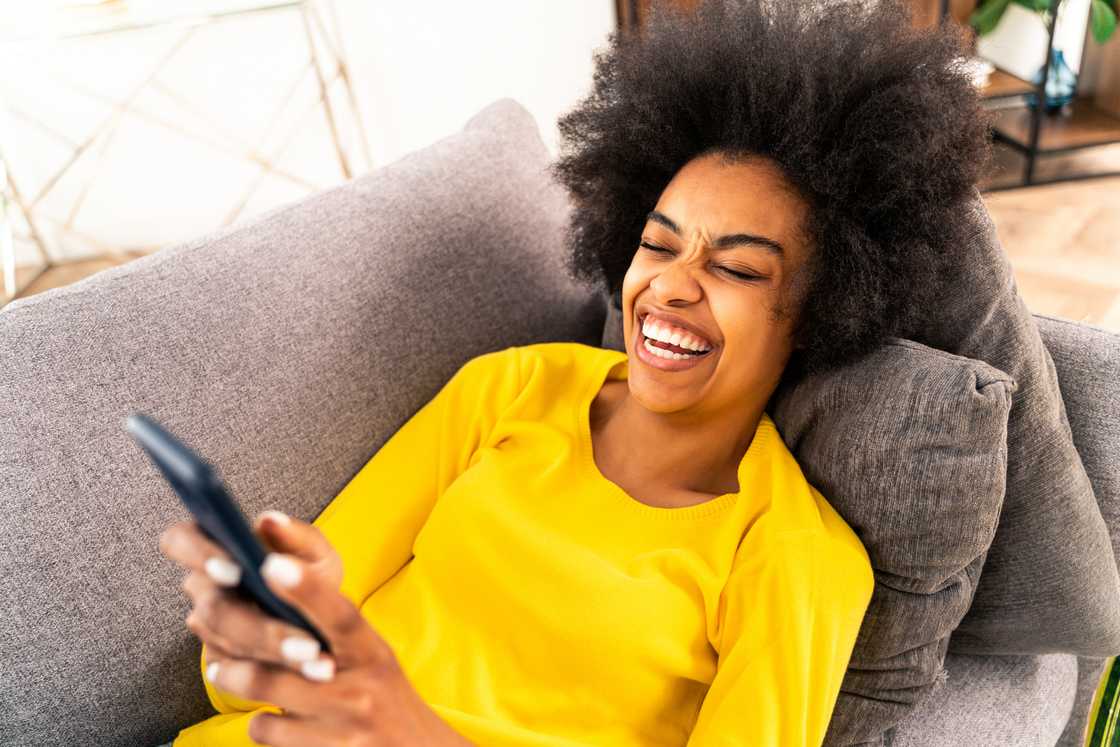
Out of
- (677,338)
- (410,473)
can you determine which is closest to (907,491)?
(677,338)

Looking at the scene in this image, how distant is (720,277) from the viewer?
108 cm

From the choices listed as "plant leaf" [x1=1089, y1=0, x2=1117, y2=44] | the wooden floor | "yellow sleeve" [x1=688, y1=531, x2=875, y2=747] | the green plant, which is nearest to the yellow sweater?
"yellow sleeve" [x1=688, y1=531, x2=875, y2=747]

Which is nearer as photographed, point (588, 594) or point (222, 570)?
point (222, 570)

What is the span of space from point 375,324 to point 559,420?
29 cm

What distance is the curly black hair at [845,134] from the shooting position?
41.0 inches

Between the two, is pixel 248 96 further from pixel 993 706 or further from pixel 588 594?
pixel 993 706

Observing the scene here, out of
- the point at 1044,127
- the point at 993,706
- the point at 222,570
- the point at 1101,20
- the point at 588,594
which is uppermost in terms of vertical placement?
the point at 222,570

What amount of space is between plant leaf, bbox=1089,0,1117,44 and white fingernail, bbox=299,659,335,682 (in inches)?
147

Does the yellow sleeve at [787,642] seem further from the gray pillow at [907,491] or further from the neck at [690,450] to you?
the neck at [690,450]

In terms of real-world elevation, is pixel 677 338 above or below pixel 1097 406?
above

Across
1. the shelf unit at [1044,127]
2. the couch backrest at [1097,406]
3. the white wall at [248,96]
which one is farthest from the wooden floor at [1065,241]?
the couch backrest at [1097,406]

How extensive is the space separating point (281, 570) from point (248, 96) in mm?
3409

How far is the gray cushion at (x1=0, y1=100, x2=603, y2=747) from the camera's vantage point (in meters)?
1.01

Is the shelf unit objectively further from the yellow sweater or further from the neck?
the yellow sweater
